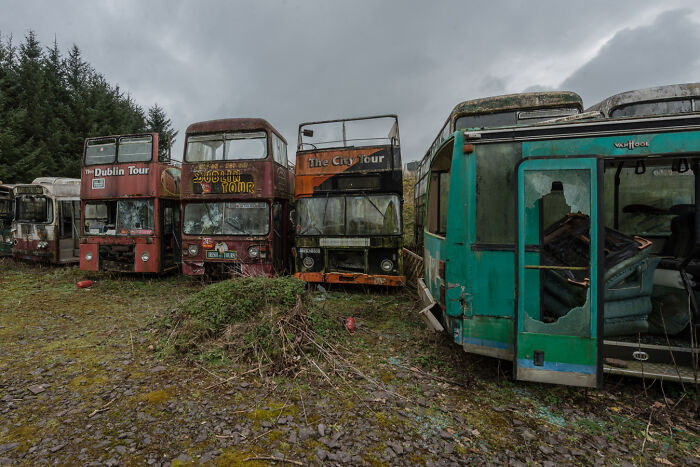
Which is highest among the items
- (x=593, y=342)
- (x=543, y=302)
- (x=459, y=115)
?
(x=459, y=115)

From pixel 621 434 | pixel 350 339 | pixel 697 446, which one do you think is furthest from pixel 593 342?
pixel 350 339

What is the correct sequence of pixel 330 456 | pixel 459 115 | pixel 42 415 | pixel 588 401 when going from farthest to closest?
pixel 459 115
pixel 588 401
pixel 42 415
pixel 330 456

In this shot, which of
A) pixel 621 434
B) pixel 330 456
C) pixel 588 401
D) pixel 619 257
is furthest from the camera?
pixel 619 257

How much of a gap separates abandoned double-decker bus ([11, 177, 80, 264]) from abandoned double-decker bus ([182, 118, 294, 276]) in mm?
6466

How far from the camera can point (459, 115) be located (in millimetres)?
7004

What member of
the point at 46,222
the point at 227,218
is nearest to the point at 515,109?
the point at 227,218

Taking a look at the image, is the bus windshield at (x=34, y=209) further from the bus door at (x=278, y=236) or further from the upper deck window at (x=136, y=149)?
the bus door at (x=278, y=236)

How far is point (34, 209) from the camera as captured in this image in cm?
1112

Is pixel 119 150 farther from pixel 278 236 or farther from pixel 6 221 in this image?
pixel 6 221

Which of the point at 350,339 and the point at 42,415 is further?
the point at 350,339

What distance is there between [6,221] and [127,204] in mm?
8110

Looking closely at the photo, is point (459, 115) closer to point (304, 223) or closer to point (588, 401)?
point (304, 223)

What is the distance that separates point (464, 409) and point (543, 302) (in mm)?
1357

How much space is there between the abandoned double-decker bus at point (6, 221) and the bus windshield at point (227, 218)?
32.7 ft
